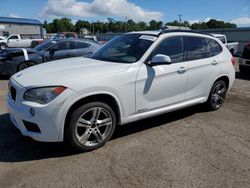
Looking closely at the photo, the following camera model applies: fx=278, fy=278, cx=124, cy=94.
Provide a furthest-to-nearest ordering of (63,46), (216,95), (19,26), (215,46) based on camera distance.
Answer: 1. (19,26)
2. (63,46)
3. (216,95)
4. (215,46)

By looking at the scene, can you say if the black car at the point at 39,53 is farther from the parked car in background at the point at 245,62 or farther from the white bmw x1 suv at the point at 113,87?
the parked car in background at the point at 245,62

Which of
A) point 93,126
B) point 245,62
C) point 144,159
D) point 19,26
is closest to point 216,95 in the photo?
point 144,159

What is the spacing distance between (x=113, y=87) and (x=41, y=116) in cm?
108

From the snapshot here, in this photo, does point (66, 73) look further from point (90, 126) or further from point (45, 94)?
point (90, 126)

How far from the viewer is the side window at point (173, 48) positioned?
15.5 feet

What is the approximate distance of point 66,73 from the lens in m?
3.95

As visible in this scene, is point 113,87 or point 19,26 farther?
point 19,26

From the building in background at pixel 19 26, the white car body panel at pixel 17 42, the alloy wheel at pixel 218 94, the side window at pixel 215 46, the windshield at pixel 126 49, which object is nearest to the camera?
the windshield at pixel 126 49

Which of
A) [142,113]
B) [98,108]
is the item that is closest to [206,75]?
[142,113]

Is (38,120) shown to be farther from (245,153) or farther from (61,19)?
(61,19)

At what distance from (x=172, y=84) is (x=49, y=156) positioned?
2.34m

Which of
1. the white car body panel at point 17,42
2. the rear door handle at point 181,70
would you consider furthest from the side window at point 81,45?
→ the white car body panel at point 17,42

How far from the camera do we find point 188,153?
4035mm

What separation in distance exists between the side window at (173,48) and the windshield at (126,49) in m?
0.18
